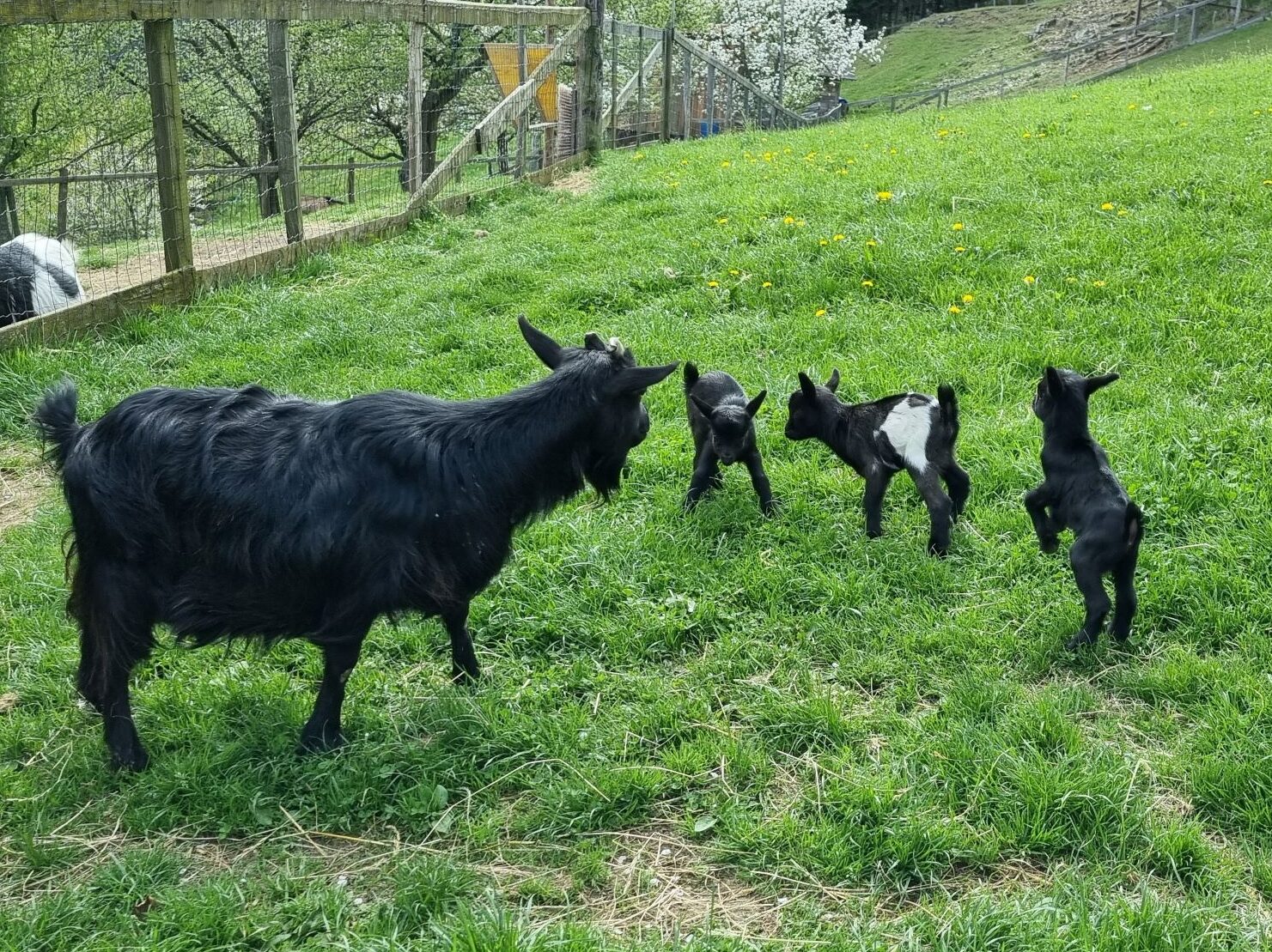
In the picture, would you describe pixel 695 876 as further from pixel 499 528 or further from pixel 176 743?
pixel 176 743

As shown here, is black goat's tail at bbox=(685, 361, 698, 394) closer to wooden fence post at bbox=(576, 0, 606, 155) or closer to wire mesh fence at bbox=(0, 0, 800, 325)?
wire mesh fence at bbox=(0, 0, 800, 325)

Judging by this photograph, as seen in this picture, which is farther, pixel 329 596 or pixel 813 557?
pixel 813 557

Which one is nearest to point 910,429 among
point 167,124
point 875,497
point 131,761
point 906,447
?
point 906,447

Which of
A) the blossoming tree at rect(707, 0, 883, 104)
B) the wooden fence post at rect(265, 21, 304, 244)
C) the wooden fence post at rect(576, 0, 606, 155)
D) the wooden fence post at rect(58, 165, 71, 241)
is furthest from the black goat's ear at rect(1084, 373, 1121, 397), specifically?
the blossoming tree at rect(707, 0, 883, 104)

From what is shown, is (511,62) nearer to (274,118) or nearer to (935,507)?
(274,118)

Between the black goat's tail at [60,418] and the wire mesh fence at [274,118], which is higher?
the wire mesh fence at [274,118]

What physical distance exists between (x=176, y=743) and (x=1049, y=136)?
10.8m

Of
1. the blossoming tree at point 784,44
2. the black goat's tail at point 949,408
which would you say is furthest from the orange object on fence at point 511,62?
the blossoming tree at point 784,44

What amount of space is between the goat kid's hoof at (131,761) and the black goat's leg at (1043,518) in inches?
138

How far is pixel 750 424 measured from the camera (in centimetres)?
522

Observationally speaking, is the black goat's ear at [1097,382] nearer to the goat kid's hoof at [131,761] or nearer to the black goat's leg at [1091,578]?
the black goat's leg at [1091,578]

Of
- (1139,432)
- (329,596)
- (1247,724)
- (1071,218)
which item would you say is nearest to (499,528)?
(329,596)

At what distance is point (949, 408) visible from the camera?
5.03m

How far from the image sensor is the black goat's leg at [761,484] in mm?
5430
